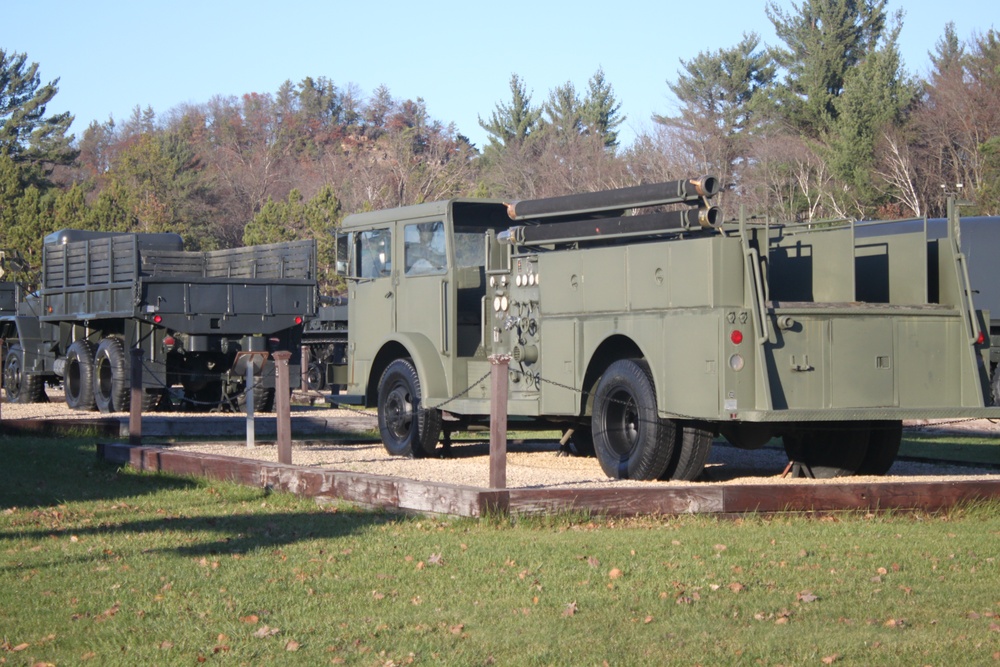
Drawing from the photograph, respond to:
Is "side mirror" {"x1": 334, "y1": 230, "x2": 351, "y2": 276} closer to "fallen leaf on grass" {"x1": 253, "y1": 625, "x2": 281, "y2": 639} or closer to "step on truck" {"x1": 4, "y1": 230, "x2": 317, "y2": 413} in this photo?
"step on truck" {"x1": 4, "y1": 230, "x2": 317, "y2": 413}

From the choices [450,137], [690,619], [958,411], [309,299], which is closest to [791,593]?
[690,619]

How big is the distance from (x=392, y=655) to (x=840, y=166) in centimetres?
4298

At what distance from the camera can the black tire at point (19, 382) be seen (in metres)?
25.5

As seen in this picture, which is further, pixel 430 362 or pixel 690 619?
pixel 430 362

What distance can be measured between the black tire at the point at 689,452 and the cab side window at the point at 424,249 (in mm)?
3781

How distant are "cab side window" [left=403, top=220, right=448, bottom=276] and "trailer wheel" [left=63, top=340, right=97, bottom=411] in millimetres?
9358

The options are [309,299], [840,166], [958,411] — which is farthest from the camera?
[840,166]

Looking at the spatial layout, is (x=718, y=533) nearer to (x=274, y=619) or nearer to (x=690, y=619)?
(x=690, y=619)

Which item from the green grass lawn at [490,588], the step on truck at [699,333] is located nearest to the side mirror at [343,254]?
the step on truck at [699,333]

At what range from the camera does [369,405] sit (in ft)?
50.2

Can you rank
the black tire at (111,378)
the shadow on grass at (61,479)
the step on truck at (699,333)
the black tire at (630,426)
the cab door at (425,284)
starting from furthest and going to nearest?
the black tire at (111,378) < the cab door at (425,284) < the shadow on grass at (61,479) < the black tire at (630,426) < the step on truck at (699,333)

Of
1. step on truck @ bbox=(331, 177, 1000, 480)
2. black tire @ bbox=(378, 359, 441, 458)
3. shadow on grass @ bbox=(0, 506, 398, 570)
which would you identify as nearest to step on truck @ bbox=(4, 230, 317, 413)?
black tire @ bbox=(378, 359, 441, 458)

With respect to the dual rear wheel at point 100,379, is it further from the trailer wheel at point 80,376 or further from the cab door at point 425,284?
the cab door at point 425,284

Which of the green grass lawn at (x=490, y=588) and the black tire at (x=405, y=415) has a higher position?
the black tire at (x=405, y=415)
